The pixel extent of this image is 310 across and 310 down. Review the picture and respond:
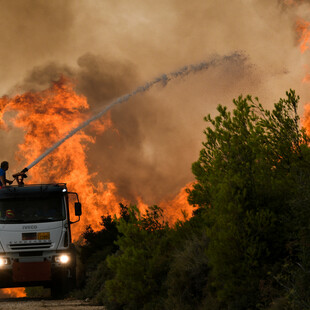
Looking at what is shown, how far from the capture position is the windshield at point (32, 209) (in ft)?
58.3

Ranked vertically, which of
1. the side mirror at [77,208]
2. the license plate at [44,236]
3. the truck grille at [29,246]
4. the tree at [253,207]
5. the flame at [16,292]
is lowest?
the tree at [253,207]

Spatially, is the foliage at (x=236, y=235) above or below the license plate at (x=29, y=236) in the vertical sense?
below

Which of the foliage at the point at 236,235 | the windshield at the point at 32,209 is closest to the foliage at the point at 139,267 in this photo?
the foliage at the point at 236,235

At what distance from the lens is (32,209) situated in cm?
1798

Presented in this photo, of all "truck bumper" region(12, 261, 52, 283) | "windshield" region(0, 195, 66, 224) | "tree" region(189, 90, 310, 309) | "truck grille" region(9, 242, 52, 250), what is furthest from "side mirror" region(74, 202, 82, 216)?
"tree" region(189, 90, 310, 309)

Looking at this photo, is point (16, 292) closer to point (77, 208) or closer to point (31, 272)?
point (31, 272)

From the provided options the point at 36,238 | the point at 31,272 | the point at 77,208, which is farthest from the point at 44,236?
the point at 77,208

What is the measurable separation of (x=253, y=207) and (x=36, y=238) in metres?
8.54

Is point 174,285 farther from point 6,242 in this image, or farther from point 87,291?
point 87,291

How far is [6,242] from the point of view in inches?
691

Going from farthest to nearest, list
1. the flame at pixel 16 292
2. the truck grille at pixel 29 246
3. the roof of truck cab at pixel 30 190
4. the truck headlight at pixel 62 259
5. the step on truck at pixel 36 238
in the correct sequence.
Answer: the flame at pixel 16 292 → the roof of truck cab at pixel 30 190 → the truck headlight at pixel 62 259 → the truck grille at pixel 29 246 → the step on truck at pixel 36 238

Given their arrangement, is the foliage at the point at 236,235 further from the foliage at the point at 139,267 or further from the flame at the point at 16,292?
the flame at the point at 16,292

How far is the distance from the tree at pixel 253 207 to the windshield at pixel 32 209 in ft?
21.7

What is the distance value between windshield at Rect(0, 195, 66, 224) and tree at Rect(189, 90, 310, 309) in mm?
6602
